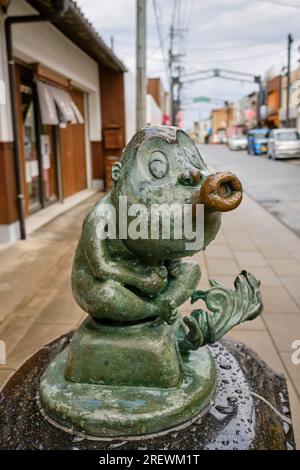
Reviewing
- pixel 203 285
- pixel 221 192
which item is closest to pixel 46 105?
pixel 203 285

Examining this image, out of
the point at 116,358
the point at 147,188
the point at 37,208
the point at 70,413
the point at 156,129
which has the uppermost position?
the point at 156,129

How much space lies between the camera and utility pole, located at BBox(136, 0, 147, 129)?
8.29m

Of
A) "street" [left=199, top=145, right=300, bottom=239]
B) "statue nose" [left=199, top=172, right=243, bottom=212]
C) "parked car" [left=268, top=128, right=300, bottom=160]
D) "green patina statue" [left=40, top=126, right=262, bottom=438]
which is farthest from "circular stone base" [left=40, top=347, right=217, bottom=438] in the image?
"parked car" [left=268, top=128, right=300, bottom=160]

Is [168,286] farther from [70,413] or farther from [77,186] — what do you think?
[77,186]

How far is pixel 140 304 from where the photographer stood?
1465 millimetres

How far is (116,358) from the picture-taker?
151 cm

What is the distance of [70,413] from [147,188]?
0.75m

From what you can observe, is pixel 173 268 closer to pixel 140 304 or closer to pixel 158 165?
pixel 140 304

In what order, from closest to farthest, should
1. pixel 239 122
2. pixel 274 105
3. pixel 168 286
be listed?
pixel 168 286 → pixel 274 105 → pixel 239 122

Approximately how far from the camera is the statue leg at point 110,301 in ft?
4.69

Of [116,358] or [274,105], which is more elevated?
[274,105]

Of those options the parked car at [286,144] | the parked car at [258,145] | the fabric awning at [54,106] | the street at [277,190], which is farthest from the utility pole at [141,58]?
the parked car at [258,145]
